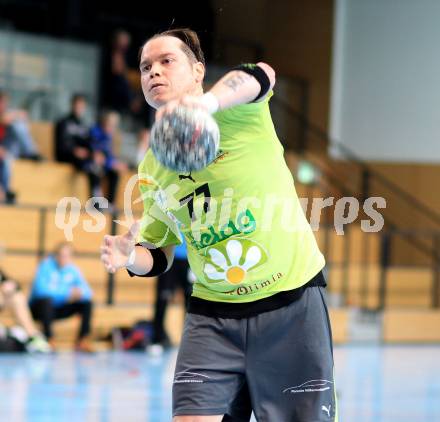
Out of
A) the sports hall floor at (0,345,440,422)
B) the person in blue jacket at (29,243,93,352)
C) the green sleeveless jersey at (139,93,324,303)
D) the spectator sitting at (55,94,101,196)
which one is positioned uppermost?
the spectator sitting at (55,94,101,196)

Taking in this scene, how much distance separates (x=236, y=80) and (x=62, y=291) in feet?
27.6

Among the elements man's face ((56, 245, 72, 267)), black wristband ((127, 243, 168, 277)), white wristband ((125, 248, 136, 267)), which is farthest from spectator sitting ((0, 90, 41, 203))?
white wristband ((125, 248, 136, 267))

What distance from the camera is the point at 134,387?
8.20 m

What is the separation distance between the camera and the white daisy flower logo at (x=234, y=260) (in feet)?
11.5

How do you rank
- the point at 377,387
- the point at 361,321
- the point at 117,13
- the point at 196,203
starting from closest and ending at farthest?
the point at 196,203, the point at 377,387, the point at 361,321, the point at 117,13

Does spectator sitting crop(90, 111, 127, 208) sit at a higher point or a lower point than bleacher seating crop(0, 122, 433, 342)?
higher

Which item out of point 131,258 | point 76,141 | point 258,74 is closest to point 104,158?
point 76,141

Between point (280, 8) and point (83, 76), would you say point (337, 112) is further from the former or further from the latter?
point (83, 76)

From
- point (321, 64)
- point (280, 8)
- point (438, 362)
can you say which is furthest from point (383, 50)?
point (438, 362)

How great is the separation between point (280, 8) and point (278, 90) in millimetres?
1833

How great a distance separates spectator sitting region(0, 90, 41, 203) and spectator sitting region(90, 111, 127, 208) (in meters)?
0.80

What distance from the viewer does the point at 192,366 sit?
3574 millimetres

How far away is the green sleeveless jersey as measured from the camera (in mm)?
Answer: 3436

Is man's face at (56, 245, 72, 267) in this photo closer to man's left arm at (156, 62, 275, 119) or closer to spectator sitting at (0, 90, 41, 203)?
spectator sitting at (0, 90, 41, 203)
